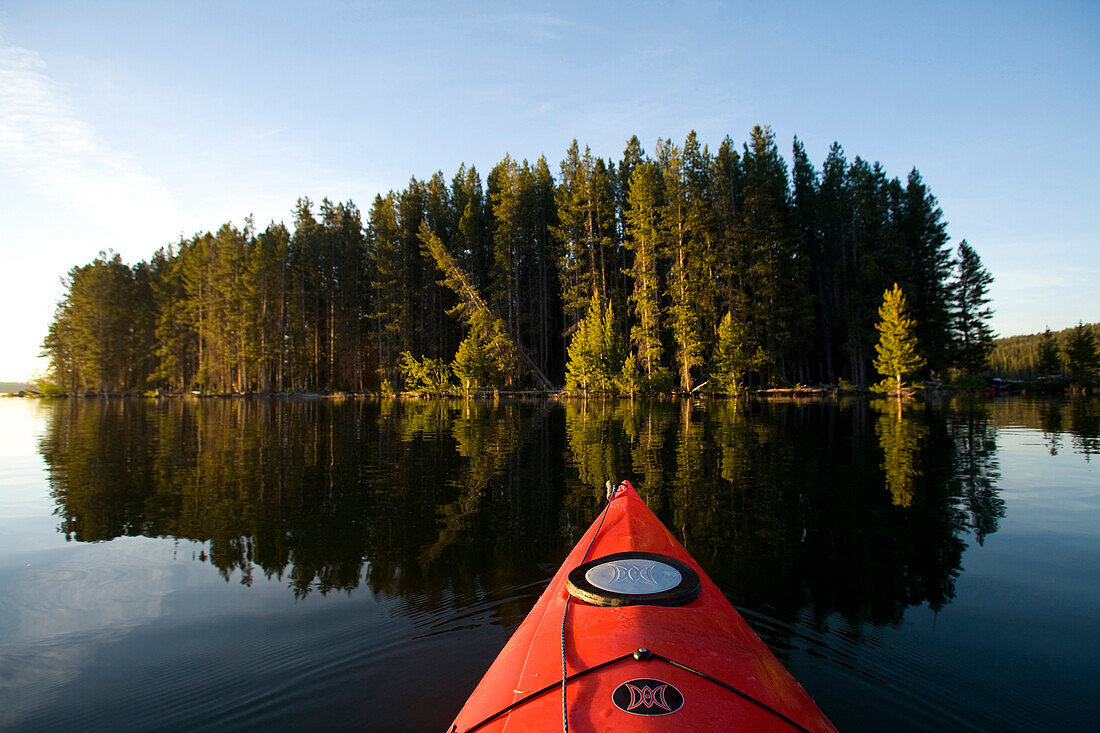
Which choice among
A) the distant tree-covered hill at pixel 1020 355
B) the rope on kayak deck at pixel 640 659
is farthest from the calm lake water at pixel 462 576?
the distant tree-covered hill at pixel 1020 355

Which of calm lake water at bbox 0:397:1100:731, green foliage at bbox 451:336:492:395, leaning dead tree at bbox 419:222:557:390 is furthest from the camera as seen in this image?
leaning dead tree at bbox 419:222:557:390

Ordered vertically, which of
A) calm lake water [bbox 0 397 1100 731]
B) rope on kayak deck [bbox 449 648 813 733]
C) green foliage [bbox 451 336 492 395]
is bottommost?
calm lake water [bbox 0 397 1100 731]

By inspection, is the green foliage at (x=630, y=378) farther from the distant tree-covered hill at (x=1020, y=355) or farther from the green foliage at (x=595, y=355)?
the distant tree-covered hill at (x=1020, y=355)

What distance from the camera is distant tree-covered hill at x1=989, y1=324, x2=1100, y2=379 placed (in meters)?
59.0

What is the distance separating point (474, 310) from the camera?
137 feet

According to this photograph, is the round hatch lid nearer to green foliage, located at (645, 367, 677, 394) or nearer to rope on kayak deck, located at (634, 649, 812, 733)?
rope on kayak deck, located at (634, 649, 812, 733)

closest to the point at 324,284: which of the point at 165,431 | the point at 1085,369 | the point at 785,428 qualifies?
the point at 165,431

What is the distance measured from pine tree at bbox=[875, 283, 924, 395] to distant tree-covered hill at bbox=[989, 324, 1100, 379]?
2312cm

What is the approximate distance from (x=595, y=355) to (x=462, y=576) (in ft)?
103

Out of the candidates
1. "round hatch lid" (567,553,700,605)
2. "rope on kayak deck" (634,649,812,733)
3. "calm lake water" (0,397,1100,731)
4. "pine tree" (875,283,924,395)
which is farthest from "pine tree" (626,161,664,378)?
"rope on kayak deck" (634,649,812,733)

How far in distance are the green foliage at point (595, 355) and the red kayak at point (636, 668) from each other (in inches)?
1306

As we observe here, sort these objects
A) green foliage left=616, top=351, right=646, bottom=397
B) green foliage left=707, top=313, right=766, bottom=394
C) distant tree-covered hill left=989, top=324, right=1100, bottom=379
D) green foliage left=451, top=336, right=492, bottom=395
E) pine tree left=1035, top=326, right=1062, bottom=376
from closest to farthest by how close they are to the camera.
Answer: green foliage left=707, top=313, right=766, bottom=394 → green foliage left=616, top=351, right=646, bottom=397 → green foliage left=451, top=336, right=492, bottom=395 → pine tree left=1035, top=326, right=1062, bottom=376 → distant tree-covered hill left=989, top=324, right=1100, bottom=379

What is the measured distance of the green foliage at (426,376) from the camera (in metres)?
42.5

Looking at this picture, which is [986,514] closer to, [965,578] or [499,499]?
[965,578]
